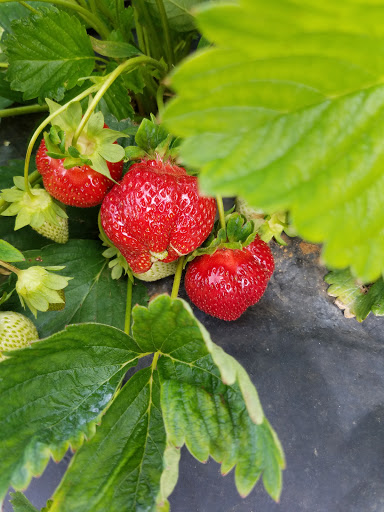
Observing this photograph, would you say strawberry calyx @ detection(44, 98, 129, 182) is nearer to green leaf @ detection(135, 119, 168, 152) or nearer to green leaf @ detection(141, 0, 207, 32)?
green leaf @ detection(135, 119, 168, 152)

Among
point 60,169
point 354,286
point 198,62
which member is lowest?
point 354,286

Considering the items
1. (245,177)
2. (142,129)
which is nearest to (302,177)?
(245,177)

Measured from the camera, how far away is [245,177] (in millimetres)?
384

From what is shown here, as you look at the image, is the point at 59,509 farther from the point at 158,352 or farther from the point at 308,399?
the point at 308,399

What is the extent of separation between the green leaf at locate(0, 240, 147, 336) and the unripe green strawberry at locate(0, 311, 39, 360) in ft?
0.18

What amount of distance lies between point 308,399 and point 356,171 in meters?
0.53

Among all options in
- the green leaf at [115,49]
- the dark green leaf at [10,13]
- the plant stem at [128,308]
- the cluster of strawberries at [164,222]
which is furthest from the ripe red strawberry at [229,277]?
the dark green leaf at [10,13]

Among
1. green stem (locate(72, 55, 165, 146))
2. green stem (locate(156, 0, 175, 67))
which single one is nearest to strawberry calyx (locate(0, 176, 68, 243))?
green stem (locate(72, 55, 165, 146))

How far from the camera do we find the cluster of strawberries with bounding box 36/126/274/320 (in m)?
0.69

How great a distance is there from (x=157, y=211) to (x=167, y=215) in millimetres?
15

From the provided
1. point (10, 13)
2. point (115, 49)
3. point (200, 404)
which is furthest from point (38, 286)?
point (10, 13)

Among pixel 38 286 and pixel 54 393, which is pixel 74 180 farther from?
pixel 54 393

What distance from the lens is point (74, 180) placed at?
710 millimetres

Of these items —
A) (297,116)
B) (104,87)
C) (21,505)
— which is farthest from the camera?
(21,505)
